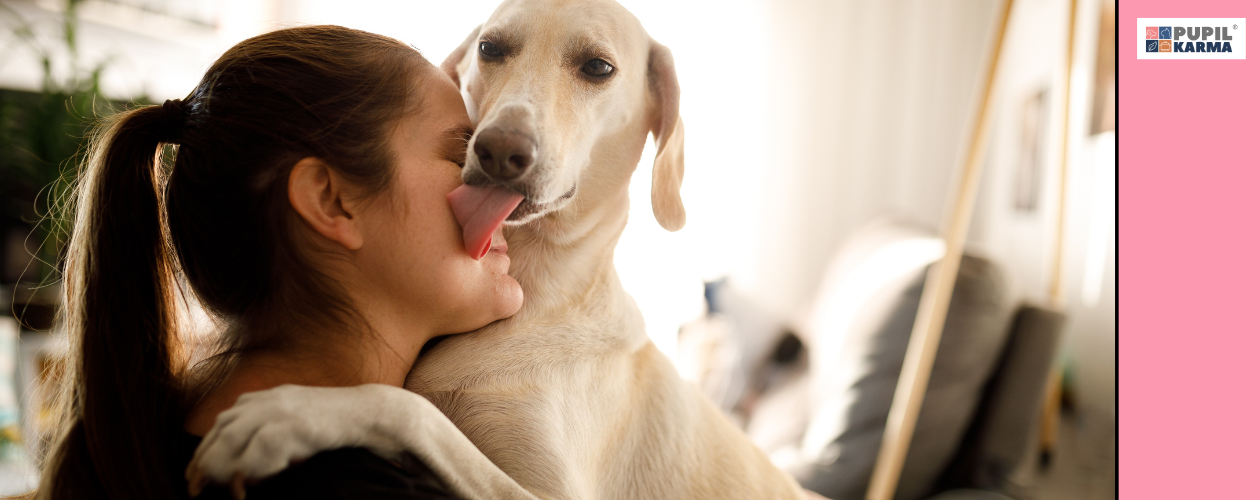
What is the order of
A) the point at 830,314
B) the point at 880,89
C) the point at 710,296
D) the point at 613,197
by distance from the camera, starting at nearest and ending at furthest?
the point at 613,197, the point at 830,314, the point at 710,296, the point at 880,89

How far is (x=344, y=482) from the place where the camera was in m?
0.64

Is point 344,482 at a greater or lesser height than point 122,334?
lesser

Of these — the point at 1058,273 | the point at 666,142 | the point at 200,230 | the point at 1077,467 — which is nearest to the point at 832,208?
the point at 1058,273

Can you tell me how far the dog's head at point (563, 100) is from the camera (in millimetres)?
951

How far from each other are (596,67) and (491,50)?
178 millimetres

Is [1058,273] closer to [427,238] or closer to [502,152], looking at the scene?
[502,152]

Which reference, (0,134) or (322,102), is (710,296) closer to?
(322,102)

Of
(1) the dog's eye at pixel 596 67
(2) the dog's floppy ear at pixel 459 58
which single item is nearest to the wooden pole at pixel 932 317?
(1) the dog's eye at pixel 596 67

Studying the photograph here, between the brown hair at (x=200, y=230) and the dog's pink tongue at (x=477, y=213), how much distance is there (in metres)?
0.09
